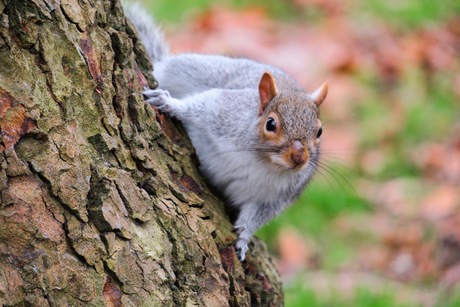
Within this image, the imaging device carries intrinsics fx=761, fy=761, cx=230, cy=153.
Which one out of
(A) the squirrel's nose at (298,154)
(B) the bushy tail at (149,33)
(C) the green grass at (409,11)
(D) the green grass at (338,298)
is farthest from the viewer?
(C) the green grass at (409,11)

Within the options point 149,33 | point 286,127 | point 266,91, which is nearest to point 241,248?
point 286,127

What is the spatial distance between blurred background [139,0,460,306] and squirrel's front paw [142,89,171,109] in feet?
3.60

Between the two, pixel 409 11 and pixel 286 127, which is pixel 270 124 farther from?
pixel 409 11

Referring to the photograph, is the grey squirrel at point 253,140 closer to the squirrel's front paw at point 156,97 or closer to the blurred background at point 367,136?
the squirrel's front paw at point 156,97

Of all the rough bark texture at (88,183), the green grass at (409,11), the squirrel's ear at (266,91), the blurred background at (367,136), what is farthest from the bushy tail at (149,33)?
the green grass at (409,11)

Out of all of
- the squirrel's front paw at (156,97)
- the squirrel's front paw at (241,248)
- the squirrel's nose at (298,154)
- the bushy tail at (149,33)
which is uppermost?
the bushy tail at (149,33)

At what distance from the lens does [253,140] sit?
282cm

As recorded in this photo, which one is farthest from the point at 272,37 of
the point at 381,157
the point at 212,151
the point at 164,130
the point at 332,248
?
the point at 164,130

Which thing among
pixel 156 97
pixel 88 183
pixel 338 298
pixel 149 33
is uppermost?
pixel 149 33

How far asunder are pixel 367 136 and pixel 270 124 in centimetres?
309

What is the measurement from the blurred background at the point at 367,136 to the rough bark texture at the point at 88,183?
4.39 ft

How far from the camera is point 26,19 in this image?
Result: 1805mm

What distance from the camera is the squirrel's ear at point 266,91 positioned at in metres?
2.74

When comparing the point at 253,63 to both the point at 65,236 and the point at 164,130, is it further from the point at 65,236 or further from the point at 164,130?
the point at 65,236
